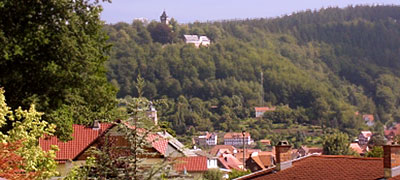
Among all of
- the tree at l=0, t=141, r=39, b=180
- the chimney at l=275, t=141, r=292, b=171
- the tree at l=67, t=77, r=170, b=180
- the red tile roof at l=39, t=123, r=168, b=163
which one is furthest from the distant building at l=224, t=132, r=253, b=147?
the tree at l=67, t=77, r=170, b=180

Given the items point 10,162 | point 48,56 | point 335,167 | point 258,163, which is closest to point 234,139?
point 258,163

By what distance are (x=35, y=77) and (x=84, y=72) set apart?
5.28 feet

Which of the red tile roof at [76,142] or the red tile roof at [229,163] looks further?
the red tile roof at [229,163]

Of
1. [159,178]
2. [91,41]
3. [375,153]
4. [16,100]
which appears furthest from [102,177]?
[375,153]

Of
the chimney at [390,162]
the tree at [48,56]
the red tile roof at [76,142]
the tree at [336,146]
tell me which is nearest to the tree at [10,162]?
the chimney at [390,162]

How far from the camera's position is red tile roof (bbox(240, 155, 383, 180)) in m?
16.7

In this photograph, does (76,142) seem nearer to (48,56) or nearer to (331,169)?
(48,56)

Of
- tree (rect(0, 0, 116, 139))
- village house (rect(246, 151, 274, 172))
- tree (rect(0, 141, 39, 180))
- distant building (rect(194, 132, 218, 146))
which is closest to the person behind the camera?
tree (rect(0, 141, 39, 180))

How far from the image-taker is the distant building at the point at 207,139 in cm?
16581

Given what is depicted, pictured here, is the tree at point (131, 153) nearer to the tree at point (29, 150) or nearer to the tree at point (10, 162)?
the tree at point (10, 162)

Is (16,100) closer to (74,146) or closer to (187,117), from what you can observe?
(74,146)

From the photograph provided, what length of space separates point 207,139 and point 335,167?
155 metres

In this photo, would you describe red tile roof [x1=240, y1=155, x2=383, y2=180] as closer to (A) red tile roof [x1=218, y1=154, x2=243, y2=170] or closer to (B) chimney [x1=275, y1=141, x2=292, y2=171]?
(B) chimney [x1=275, y1=141, x2=292, y2=171]

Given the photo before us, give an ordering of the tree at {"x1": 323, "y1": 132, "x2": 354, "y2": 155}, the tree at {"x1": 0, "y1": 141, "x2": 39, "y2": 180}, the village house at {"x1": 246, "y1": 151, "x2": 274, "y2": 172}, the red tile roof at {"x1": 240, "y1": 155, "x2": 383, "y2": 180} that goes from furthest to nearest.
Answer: the tree at {"x1": 323, "y1": 132, "x2": 354, "y2": 155}, the village house at {"x1": 246, "y1": 151, "x2": 274, "y2": 172}, the red tile roof at {"x1": 240, "y1": 155, "x2": 383, "y2": 180}, the tree at {"x1": 0, "y1": 141, "x2": 39, "y2": 180}
